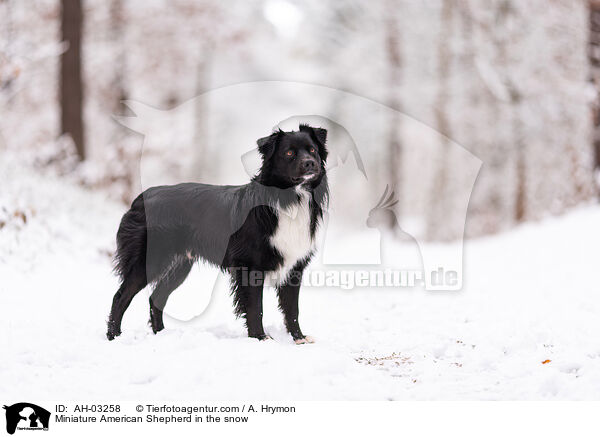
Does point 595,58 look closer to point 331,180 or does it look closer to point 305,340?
point 331,180

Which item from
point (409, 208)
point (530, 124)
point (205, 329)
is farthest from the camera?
point (409, 208)

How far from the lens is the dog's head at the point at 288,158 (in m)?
4.54

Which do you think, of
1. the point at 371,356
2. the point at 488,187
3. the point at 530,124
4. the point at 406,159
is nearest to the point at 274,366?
the point at 371,356

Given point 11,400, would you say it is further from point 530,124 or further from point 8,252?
point 530,124

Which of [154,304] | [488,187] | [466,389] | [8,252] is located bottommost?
[466,389]

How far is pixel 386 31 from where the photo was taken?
1756cm

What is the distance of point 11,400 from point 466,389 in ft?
9.75

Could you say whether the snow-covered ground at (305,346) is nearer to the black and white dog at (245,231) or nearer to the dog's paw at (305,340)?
the dog's paw at (305,340)

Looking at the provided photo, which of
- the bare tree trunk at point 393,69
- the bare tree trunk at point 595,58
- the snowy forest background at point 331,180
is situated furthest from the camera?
the bare tree trunk at point 393,69

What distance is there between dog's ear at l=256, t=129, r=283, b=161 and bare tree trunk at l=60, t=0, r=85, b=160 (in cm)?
826

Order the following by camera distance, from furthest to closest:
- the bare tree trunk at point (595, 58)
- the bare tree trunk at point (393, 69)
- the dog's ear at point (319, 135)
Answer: the bare tree trunk at point (393, 69) < the bare tree trunk at point (595, 58) < the dog's ear at point (319, 135)

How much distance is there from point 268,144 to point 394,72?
1401 centimetres

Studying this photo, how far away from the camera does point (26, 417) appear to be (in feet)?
11.5

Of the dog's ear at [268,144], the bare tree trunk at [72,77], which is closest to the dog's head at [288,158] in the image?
the dog's ear at [268,144]
